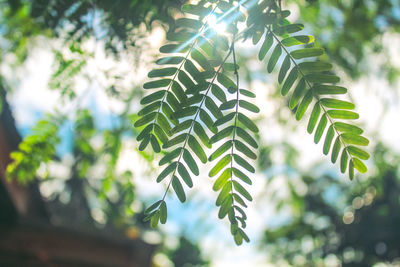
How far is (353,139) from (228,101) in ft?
0.90

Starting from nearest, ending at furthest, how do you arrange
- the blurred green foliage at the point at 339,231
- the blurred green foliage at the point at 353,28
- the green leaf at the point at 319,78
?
the green leaf at the point at 319,78 → the blurred green foliage at the point at 353,28 → the blurred green foliage at the point at 339,231

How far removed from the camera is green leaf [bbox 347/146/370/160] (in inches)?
26.9

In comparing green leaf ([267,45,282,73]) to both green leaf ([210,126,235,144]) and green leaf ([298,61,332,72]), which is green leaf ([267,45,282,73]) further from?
green leaf ([210,126,235,144])

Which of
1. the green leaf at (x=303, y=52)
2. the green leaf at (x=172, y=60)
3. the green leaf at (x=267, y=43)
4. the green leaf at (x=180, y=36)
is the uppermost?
the green leaf at (x=180, y=36)

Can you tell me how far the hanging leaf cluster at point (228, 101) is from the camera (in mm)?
686

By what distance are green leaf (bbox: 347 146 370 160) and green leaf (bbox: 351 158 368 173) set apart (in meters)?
0.01

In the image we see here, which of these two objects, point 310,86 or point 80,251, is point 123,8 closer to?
point 310,86

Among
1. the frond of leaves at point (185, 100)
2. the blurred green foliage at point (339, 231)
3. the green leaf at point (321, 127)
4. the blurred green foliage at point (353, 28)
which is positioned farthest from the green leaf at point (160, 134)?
the blurred green foliage at point (339, 231)

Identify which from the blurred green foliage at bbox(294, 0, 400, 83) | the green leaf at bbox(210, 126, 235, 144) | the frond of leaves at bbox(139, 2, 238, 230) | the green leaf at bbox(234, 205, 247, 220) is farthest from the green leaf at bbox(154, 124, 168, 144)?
the blurred green foliage at bbox(294, 0, 400, 83)

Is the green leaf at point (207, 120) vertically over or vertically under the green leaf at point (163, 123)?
under

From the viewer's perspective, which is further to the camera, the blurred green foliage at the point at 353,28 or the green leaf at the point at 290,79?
the blurred green foliage at the point at 353,28

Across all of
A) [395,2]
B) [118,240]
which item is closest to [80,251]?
[118,240]

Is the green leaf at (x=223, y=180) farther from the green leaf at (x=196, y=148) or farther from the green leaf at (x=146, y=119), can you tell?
the green leaf at (x=146, y=119)

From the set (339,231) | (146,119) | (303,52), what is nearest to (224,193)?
(146,119)
